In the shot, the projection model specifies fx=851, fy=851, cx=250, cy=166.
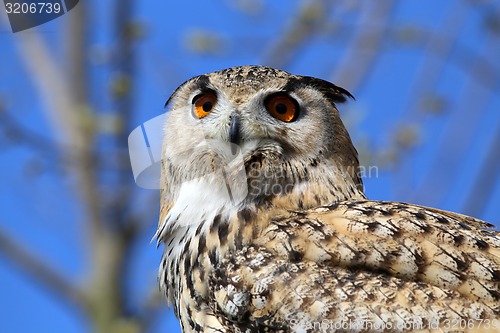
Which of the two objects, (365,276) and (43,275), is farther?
(43,275)

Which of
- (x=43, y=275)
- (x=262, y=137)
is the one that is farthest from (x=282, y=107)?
(x=43, y=275)

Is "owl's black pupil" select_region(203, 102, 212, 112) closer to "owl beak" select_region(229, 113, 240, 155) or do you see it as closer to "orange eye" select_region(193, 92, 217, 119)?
"orange eye" select_region(193, 92, 217, 119)

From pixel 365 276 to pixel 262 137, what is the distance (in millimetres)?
886

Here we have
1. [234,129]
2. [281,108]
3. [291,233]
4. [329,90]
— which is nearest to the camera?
[291,233]

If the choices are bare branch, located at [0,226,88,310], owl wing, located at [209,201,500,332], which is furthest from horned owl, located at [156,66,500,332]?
bare branch, located at [0,226,88,310]

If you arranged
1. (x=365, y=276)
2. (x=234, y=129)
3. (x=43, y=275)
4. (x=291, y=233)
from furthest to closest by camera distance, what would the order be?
1. (x=43, y=275)
2. (x=234, y=129)
3. (x=291, y=233)
4. (x=365, y=276)

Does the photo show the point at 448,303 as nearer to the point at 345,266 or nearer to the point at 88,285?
the point at 345,266

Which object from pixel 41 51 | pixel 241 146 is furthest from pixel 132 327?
pixel 41 51

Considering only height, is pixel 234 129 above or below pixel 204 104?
below

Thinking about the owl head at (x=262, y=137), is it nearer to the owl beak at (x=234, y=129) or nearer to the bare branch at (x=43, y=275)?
the owl beak at (x=234, y=129)

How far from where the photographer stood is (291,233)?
11.1 feet

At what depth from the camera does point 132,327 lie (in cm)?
602

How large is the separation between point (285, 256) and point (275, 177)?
56 cm

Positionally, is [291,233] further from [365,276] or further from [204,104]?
[204,104]
